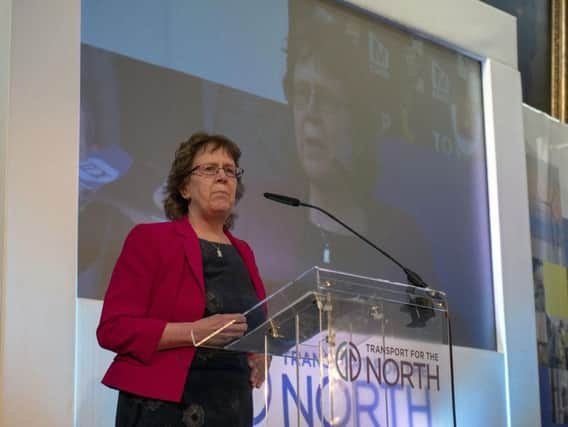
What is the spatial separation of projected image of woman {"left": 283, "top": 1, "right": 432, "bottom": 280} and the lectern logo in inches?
77.0

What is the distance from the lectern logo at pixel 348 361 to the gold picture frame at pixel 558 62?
4.33m

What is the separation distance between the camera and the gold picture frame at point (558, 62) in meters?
6.48

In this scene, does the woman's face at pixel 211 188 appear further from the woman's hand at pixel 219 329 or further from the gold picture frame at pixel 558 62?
the gold picture frame at pixel 558 62

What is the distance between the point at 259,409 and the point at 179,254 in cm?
129

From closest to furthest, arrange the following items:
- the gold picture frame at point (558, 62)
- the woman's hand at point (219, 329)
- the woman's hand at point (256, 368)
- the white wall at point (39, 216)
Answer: the woman's hand at point (219, 329) < the woman's hand at point (256, 368) < the white wall at point (39, 216) < the gold picture frame at point (558, 62)

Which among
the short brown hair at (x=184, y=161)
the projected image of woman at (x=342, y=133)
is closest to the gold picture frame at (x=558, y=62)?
the projected image of woman at (x=342, y=133)

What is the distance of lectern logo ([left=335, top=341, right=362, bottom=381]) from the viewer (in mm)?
2439

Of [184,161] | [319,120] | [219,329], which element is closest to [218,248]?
[184,161]

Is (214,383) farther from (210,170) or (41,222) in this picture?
(41,222)

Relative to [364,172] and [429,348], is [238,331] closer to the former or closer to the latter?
[429,348]

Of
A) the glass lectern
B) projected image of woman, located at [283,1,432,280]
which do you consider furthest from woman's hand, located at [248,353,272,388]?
projected image of woman, located at [283,1,432,280]

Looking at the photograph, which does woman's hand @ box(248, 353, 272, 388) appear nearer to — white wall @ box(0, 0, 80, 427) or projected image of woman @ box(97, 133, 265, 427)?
projected image of woman @ box(97, 133, 265, 427)

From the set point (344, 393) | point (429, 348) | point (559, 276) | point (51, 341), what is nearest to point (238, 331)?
point (344, 393)

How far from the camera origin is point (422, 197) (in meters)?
5.11
